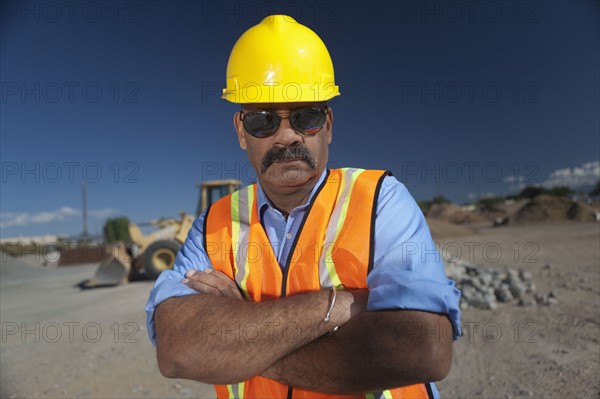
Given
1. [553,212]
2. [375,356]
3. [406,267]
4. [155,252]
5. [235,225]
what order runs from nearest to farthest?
[375,356], [406,267], [235,225], [155,252], [553,212]

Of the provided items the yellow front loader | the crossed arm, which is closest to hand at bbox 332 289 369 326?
the crossed arm

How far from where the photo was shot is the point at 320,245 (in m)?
1.59

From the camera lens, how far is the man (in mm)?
1358

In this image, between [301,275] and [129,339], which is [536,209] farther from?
[301,275]

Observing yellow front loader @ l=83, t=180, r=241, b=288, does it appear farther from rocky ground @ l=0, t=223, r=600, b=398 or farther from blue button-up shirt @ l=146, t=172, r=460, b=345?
blue button-up shirt @ l=146, t=172, r=460, b=345

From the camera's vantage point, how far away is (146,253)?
35.2 feet

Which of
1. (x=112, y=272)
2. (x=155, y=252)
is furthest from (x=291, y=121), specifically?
(x=112, y=272)

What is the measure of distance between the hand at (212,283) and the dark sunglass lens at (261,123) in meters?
0.63

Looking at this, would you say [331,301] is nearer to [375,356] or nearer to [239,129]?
[375,356]

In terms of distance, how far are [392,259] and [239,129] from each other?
0.99 meters

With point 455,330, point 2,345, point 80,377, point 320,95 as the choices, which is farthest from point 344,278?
point 2,345

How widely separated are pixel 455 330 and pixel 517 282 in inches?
241

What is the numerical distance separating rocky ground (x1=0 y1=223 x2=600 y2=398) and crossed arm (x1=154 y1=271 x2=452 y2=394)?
2732 millimetres

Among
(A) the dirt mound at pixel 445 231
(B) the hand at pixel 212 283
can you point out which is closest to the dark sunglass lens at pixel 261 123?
(B) the hand at pixel 212 283
